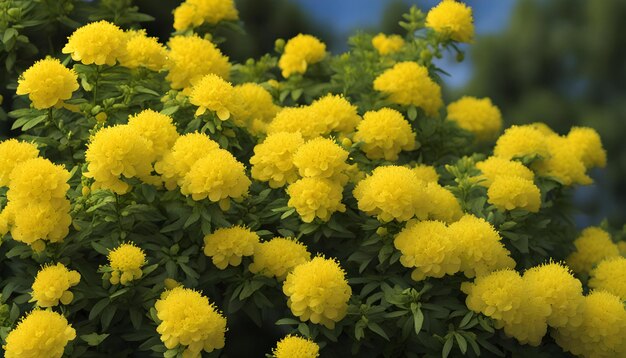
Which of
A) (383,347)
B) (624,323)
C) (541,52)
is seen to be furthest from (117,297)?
(541,52)

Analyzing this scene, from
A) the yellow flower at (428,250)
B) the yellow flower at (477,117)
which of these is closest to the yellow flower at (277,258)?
the yellow flower at (428,250)

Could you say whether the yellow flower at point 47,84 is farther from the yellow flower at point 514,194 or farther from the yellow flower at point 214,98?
the yellow flower at point 514,194

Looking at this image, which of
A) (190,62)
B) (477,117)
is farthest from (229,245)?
(477,117)

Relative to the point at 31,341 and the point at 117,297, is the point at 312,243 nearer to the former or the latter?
the point at 117,297

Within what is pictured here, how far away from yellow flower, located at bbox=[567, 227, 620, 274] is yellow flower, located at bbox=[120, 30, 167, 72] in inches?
86.9

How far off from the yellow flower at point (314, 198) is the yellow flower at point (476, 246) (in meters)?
0.46

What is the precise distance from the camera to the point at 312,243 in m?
3.61

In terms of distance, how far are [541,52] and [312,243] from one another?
691 cm

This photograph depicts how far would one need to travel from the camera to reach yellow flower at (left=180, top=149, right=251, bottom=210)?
10.4ft

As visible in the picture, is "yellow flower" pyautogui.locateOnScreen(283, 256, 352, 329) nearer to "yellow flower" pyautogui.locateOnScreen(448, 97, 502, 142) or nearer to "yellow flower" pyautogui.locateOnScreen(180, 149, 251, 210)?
"yellow flower" pyautogui.locateOnScreen(180, 149, 251, 210)

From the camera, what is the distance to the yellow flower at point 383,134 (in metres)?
3.84

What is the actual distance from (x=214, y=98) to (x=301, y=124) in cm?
42

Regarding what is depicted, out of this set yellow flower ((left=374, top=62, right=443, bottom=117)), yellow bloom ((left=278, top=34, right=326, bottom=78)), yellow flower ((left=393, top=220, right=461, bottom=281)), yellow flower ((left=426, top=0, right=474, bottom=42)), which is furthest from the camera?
yellow bloom ((left=278, top=34, right=326, bottom=78))

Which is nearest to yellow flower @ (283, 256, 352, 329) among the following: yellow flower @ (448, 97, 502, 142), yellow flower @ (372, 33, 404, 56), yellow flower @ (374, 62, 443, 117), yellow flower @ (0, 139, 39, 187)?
yellow flower @ (0, 139, 39, 187)
